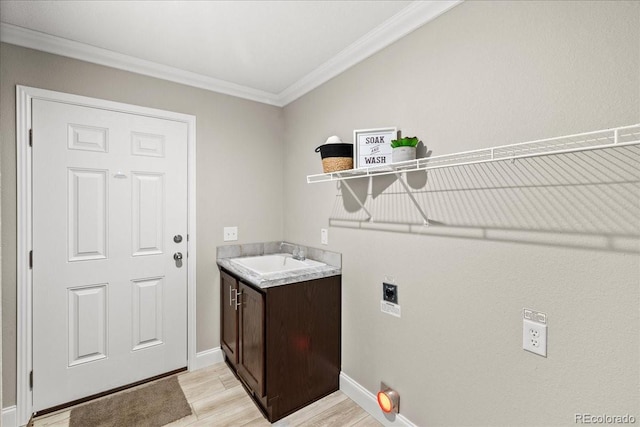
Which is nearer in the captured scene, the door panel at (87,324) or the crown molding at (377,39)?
the crown molding at (377,39)

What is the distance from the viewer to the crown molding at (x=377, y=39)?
1521 mm

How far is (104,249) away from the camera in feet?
6.81

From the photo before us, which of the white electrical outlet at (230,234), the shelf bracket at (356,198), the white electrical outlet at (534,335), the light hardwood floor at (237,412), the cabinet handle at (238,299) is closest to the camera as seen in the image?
the white electrical outlet at (534,335)

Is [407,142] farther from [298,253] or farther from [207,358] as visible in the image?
[207,358]

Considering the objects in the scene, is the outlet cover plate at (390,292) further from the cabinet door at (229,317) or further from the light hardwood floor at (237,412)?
the cabinet door at (229,317)

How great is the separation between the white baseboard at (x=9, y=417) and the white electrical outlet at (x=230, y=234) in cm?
161

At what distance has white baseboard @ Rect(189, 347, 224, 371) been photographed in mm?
2414

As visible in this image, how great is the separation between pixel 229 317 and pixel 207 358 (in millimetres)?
474

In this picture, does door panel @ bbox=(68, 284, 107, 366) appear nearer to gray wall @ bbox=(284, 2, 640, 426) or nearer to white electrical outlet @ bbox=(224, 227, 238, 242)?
white electrical outlet @ bbox=(224, 227, 238, 242)

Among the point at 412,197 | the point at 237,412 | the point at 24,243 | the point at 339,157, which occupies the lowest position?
the point at 237,412

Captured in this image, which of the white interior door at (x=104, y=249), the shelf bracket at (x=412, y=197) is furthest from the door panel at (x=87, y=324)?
the shelf bracket at (x=412, y=197)

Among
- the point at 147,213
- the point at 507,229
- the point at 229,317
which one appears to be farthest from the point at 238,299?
the point at 507,229

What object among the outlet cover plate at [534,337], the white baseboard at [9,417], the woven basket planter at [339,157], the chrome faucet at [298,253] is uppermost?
the woven basket planter at [339,157]

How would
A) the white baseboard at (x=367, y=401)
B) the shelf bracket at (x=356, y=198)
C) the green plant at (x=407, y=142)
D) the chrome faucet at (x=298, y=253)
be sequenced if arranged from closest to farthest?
the green plant at (x=407, y=142)
the white baseboard at (x=367, y=401)
the shelf bracket at (x=356, y=198)
the chrome faucet at (x=298, y=253)
